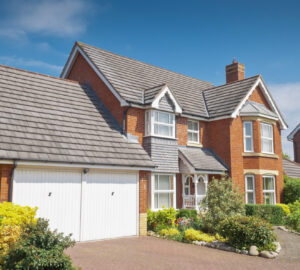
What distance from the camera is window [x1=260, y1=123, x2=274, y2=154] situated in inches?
889

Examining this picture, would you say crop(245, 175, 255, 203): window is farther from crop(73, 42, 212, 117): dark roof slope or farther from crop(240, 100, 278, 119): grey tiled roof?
crop(73, 42, 212, 117): dark roof slope

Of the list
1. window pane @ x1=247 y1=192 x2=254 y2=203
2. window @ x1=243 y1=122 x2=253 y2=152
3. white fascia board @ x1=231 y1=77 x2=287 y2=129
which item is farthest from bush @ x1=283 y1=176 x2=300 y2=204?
window @ x1=243 y1=122 x2=253 y2=152

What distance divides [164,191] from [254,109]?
876 centimetres

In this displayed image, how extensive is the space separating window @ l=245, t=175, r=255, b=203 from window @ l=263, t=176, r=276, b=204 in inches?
37.5

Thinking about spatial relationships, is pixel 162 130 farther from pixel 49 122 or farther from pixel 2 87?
pixel 2 87

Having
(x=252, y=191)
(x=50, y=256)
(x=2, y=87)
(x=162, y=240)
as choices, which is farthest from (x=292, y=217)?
(x=2, y=87)

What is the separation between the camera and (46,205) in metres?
12.4

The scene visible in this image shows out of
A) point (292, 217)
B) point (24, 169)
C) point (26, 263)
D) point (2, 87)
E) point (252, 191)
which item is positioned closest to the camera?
point (26, 263)

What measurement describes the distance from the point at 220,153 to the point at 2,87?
45.2 feet

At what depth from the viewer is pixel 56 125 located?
14.6 metres

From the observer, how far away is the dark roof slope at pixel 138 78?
63.2ft

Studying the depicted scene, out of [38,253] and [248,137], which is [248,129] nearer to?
[248,137]

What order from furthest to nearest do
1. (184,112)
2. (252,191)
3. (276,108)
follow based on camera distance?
1. (276,108)
2. (252,191)
3. (184,112)

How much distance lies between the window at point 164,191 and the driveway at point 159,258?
4.88 m
